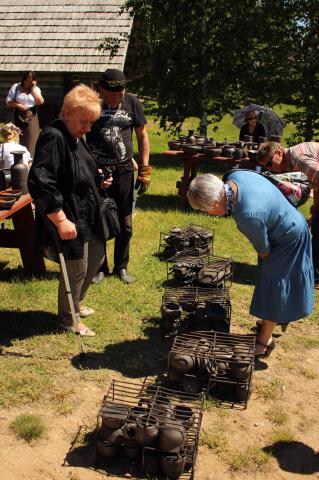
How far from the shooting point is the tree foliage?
41.7 feet

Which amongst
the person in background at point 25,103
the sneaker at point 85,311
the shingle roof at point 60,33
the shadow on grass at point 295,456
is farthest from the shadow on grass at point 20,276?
the shingle roof at point 60,33

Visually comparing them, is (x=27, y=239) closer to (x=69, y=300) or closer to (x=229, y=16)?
(x=69, y=300)

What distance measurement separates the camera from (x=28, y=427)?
342cm

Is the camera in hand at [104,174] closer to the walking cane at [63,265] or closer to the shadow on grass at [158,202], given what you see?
the walking cane at [63,265]

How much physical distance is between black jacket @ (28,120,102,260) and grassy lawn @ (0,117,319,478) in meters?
0.84

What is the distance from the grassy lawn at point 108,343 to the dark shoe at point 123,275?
0.33 feet

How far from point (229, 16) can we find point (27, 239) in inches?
375

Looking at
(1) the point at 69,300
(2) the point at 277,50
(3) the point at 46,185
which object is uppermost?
(2) the point at 277,50

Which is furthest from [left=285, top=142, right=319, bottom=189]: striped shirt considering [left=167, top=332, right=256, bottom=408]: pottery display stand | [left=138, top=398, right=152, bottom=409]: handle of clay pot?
[left=138, top=398, right=152, bottom=409]: handle of clay pot

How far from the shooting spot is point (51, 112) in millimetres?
15500

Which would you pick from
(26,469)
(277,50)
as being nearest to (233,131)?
(277,50)

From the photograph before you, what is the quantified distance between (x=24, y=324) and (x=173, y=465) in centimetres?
227

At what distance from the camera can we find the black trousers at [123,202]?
548cm

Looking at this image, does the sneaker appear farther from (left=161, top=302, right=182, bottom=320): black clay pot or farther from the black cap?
the black cap
